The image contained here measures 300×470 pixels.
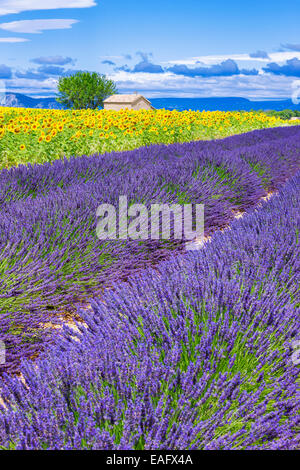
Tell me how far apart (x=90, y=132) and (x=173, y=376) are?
23.1 ft

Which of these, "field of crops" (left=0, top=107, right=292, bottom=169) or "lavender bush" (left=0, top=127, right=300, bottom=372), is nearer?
"lavender bush" (left=0, top=127, right=300, bottom=372)

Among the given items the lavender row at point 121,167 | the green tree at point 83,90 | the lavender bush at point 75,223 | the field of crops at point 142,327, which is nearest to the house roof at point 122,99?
the green tree at point 83,90

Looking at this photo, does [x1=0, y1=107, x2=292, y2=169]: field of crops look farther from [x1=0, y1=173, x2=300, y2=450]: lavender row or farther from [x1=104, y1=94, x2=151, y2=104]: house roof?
[x1=104, y1=94, x2=151, y2=104]: house roof

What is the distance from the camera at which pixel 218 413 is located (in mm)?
1313

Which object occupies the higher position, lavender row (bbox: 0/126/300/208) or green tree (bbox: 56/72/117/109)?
green tree (bbox: 56/72/117/109)

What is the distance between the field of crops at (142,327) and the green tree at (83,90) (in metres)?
35.8

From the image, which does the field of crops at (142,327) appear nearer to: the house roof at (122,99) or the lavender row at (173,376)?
the lavender row at (173,376)

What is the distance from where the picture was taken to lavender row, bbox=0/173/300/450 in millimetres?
1255

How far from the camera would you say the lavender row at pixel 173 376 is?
125cm

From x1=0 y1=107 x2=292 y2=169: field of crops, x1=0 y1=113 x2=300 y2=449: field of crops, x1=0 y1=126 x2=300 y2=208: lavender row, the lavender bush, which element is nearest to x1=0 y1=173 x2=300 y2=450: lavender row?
x1=0 y1=113 x2=300 y2=449: field of crops

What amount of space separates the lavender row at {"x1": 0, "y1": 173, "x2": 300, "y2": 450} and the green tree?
37.4m

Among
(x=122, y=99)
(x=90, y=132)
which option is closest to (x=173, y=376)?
(x=90, y=132)

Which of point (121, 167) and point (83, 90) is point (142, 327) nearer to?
point (121, 167)
